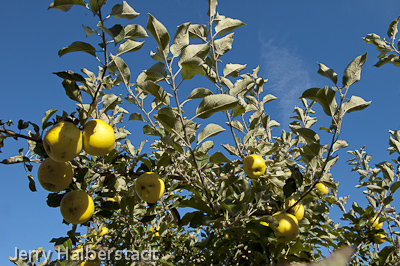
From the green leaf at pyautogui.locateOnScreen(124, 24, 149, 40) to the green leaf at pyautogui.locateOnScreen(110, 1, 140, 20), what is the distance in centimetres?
6

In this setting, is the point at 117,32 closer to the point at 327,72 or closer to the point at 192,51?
the point at 192,51

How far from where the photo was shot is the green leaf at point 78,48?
183cm

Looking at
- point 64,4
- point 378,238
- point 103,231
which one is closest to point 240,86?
point 64,4

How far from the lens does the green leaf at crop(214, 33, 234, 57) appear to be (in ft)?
8.55

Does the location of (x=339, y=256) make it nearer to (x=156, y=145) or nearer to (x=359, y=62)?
(x=359, y=62)

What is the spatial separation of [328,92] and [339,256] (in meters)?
1.81

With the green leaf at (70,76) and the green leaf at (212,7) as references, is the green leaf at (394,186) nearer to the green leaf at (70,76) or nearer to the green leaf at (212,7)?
the green leaf at (212,7)

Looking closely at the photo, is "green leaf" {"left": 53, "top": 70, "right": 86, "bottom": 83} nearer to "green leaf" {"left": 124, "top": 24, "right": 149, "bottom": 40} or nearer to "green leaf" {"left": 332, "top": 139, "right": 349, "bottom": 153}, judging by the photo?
"green leaf" {"left": 124, "top": 24, "right": 149, "bottom": 40}

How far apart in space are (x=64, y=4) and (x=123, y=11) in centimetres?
35

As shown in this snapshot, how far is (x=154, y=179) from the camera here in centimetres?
241

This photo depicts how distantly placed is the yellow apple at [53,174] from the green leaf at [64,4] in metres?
1.10

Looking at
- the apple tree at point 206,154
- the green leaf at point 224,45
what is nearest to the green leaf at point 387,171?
the apple tree at point 206,154

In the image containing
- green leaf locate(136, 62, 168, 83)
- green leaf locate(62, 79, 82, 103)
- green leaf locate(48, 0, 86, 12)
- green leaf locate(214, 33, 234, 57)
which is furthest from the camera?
green leaf locate(214, 33, 234, 57)

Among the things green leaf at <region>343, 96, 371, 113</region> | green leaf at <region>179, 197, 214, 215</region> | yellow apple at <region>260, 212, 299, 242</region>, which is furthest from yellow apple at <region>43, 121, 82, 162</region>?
green leaf at <region>343, 96, 371, 113</region>
